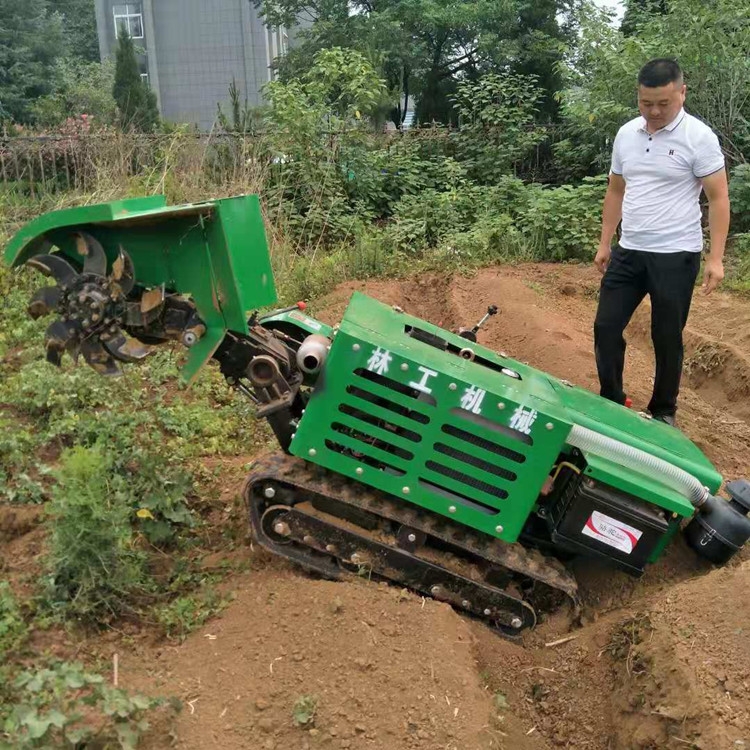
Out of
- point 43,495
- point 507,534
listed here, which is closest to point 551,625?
point 507,534

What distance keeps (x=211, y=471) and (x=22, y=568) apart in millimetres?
1203

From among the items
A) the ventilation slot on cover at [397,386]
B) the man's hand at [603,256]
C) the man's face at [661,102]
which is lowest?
the ventilation slot on cover at [397,386]

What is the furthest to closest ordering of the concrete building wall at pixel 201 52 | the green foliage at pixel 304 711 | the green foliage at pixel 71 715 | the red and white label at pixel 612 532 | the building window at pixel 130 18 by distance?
1. the building window at pixel 130 18
2. the concrete building wall at pixel 201 52
3. the red and white label at pixel 612 532
4. the green foliage at pixel 304 711
5. the green foliage at pixel 71 715

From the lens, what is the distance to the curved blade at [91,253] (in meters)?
2.94

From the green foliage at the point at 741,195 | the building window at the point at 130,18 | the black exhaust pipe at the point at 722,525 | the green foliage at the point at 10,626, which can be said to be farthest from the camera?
the building window at the point at 130,18

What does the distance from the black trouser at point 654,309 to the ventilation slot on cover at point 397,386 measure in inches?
68.1

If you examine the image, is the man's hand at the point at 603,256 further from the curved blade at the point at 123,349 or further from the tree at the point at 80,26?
the tree at the point at 80,26

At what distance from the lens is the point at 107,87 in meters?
30.5

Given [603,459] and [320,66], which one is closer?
[603,459]

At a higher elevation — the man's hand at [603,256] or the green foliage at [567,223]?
the man's hand at [603,256]

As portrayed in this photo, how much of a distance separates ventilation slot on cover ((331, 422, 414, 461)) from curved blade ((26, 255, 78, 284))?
3.73 ft

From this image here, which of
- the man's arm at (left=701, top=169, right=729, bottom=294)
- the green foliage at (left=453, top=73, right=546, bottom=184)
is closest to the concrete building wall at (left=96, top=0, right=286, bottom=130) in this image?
the green foliage at (left=453, top=73, right=546, bottom=184)

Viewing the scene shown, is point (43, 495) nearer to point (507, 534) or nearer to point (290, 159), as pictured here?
point (507, 534)

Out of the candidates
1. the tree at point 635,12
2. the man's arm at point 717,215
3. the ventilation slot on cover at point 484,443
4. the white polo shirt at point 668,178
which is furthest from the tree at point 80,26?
the ventilation slot on cover at point 484,443
